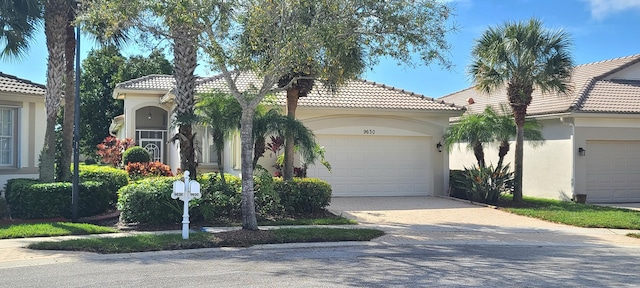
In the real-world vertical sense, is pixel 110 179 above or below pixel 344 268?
above

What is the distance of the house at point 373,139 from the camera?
61.1ft

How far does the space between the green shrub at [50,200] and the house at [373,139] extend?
511cm

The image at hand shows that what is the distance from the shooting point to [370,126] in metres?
19.0

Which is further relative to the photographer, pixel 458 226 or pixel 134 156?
pixel 134 156

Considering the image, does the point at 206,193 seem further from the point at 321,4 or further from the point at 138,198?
the point at 321,4

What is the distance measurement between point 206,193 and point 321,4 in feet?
16.5

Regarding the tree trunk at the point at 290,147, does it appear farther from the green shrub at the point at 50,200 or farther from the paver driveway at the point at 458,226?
the green shrub at the point at 50,200

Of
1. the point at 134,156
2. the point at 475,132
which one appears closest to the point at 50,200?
the point at 134,156

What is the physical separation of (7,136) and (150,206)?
7.71 m

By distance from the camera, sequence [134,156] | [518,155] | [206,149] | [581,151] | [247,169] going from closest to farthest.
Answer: [247,169], [518,155], [581,151], [134,156], [206,149]

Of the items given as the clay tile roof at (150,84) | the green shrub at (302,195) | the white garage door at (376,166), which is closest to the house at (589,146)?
the white garage door at (376,166)

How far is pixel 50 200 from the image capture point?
42.3ft

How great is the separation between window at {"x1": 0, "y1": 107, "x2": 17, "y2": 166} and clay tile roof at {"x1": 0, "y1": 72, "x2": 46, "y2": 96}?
2.32 feet

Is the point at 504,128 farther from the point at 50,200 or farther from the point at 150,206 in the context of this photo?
the point at 50,200
